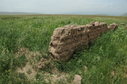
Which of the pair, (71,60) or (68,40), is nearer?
(71,60)

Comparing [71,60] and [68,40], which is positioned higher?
[68,40]

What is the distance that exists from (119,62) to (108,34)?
329 centimetres

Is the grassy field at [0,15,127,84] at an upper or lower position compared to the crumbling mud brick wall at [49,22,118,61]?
lower

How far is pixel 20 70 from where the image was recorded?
8617mm

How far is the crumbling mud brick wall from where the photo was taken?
29.8 feet

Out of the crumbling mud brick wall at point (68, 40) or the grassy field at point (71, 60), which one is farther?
the crumbling mud brick wall at point (68, 40)

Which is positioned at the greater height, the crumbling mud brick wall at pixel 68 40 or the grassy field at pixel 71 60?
the crumbling mud brick wall at pixel 68 40

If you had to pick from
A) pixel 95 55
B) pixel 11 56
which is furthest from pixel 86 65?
pixel 11 56

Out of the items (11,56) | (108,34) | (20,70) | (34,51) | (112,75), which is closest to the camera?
(112,75)

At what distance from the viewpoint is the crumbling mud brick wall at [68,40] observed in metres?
9.09

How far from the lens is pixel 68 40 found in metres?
9.46

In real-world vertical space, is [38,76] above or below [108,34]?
below

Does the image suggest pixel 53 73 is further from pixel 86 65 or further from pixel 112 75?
pixel 112 75

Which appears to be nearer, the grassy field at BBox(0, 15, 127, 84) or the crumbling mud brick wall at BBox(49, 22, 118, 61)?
the grassy field at BBox(0, 15, 127, 84)
